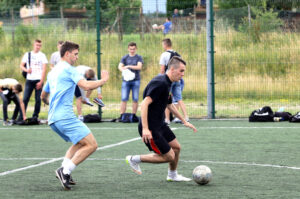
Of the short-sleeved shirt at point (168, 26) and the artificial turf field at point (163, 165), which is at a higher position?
the short-sleeved shirt at point (168, 26)

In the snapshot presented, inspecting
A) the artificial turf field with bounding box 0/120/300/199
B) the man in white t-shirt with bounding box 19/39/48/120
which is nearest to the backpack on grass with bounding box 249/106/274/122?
the artificial turf field with bounding box 0/120/300/199

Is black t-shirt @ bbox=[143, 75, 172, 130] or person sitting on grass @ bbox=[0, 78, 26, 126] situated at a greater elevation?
black t-shirt @ bbox=[143, 75, 172, 130]

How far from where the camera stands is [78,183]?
7.14m

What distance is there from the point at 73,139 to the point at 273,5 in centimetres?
930

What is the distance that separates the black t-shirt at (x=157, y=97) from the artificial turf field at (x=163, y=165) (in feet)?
2.48

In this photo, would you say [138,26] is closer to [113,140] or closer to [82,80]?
[113,140]

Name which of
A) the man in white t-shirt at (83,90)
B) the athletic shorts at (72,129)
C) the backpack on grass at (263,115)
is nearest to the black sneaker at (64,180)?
the athletic shorts at (72,129)

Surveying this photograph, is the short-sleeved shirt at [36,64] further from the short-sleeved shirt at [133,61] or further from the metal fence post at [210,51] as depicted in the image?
the metal fence post at [210,51]

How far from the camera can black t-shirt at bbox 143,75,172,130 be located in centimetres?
688

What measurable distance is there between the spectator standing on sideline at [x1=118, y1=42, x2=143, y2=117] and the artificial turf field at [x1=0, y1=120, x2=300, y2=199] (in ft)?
5.10

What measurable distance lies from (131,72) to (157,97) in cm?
789

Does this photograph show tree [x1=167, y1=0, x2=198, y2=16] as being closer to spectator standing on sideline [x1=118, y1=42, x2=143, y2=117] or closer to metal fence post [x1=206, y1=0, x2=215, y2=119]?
metal fence post [x1=206, y1=0, x2=215, y2=119]

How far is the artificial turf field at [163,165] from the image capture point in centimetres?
655

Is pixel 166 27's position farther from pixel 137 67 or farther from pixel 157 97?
pixel 157 97
